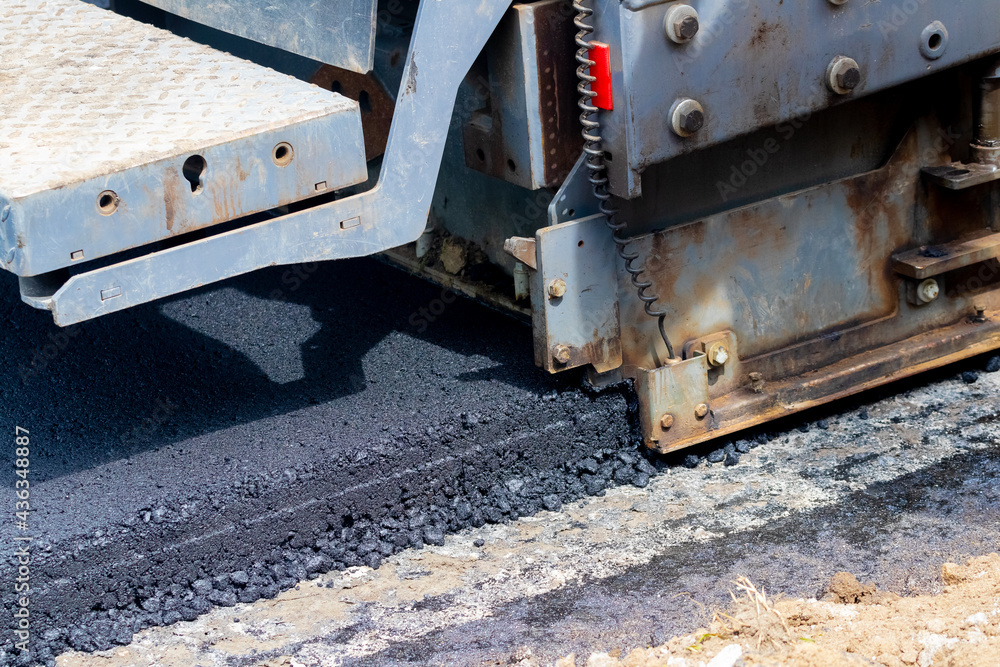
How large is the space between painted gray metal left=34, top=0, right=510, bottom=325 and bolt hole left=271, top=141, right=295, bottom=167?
0.14 metres

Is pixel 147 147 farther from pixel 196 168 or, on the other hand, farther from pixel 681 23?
pixel 681 23

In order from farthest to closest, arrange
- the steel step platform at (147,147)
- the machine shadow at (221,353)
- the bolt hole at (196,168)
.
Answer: the machine shadow at (221,353) → the bolt hole at (196,168) → the steel step platform at (147,147)

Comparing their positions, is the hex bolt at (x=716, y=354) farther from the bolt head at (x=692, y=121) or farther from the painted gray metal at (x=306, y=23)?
the painted gray metal at (x=306, y=23)

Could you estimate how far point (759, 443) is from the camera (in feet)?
12.2

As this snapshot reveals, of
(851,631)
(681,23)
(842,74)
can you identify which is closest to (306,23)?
(681,23)

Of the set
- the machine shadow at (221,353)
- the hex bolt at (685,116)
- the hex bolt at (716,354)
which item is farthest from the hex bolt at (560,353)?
the hex bolt at (685,116)

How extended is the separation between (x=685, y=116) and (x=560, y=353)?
0.72 metres

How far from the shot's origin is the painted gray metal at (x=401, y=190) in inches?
115

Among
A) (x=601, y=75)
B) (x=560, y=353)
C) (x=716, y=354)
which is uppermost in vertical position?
(x=601, y=75)

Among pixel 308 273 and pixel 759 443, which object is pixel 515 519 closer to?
pixel 759 443

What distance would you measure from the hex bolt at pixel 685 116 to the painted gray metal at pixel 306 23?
793 millimetres

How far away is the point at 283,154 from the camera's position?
291cm

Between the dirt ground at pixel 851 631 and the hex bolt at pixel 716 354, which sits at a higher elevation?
the hex bolt at pixel 716 354

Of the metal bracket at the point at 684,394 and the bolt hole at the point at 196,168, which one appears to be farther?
the metal bracket at the point at 684,394
